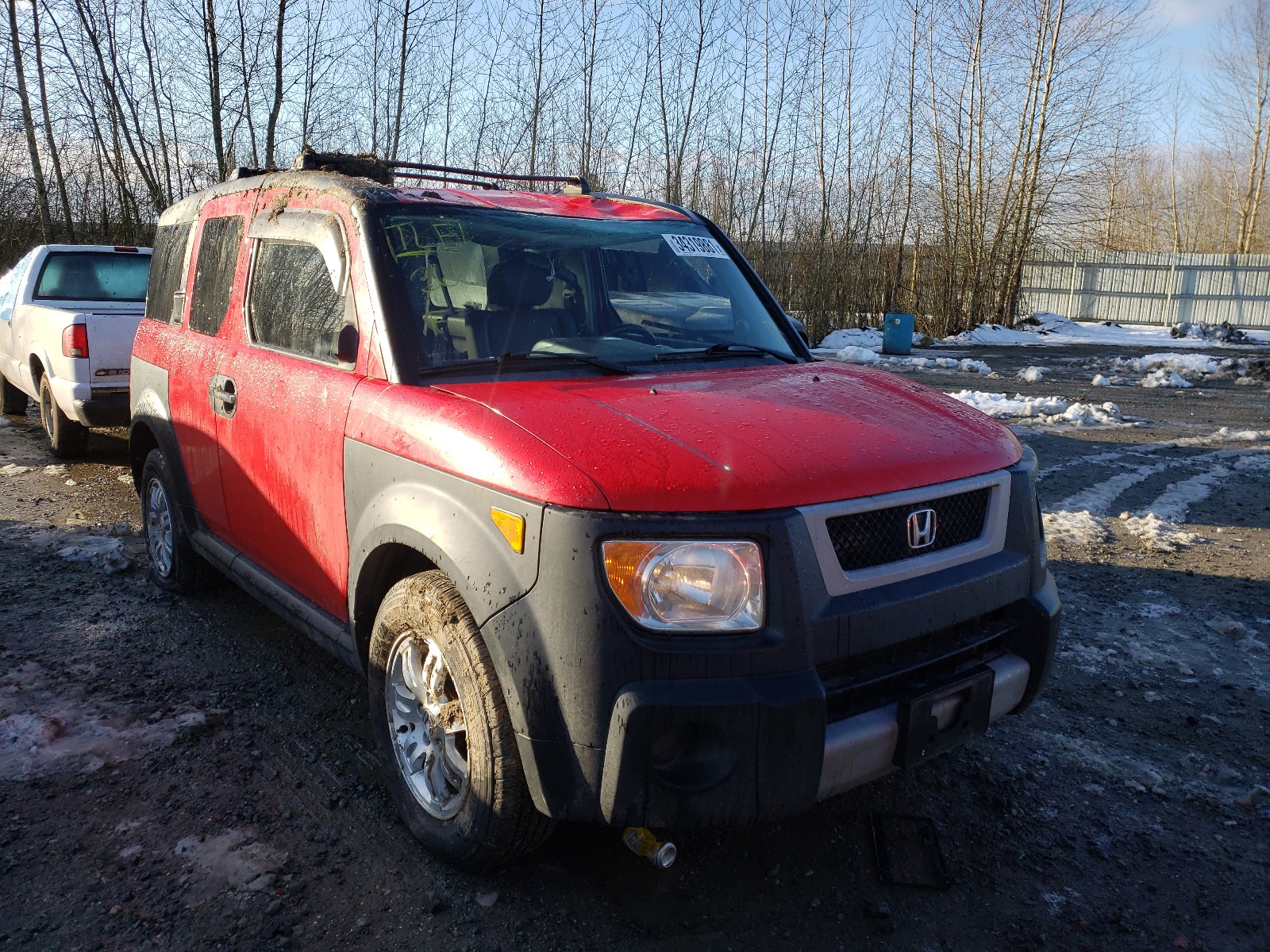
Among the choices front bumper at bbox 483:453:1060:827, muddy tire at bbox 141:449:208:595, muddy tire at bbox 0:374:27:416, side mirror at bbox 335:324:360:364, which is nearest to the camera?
front bumper at bbox 483:453:1060:827

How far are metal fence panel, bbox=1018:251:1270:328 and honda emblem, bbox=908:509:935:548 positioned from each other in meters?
34.6

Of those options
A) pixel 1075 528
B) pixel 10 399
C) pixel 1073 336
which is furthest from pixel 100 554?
pixel 1073 336

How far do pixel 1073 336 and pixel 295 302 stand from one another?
92.2 feet

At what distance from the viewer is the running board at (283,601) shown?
9.93 ft

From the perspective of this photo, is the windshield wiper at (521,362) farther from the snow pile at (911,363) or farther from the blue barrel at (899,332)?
the blue barrel at (899,332)

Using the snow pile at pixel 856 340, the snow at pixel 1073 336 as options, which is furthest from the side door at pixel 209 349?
the snow at pixel 1073 336

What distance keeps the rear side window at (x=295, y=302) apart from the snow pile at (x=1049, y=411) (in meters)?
8.59

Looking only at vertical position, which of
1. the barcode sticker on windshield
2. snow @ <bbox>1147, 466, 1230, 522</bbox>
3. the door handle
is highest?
the barcode sticker on windshield

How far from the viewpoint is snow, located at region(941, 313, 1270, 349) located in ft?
79.4

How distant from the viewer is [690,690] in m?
2.06

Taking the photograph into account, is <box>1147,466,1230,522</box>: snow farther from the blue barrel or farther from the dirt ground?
the blue barrel

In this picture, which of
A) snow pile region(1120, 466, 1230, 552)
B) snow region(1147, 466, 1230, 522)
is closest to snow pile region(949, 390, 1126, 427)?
snow region(1147, 466, 1230, 522)

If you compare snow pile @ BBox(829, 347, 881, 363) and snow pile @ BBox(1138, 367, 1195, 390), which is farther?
snow pile @ BBox(829, 347, 881, 363)

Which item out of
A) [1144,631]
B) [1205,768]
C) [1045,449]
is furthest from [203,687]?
[1045,449]
